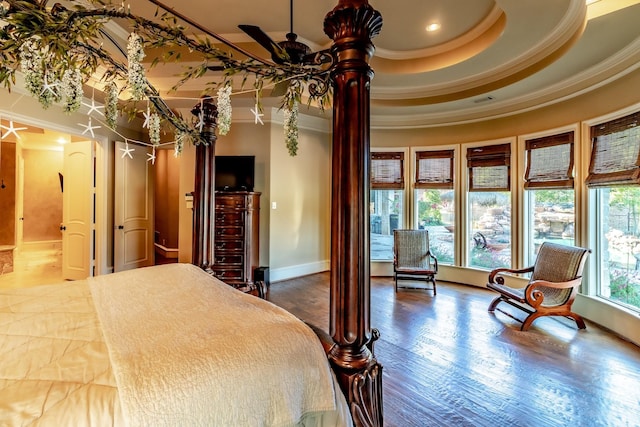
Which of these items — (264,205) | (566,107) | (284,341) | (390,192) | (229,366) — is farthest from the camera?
(390,192)

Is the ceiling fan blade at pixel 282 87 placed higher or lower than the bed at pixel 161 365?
higher

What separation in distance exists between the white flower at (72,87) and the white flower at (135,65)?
0.90ft

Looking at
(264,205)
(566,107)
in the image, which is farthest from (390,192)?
(566,107)

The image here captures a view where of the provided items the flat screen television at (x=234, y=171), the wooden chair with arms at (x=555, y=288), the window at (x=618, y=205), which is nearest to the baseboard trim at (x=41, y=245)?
the flat screen television at (x=234, y=171)

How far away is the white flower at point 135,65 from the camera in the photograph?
138 cm

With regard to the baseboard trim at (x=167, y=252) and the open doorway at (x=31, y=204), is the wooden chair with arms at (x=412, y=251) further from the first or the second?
the open doorway at (x=31, y=204)

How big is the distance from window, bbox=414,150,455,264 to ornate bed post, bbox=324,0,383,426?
14.3 ft

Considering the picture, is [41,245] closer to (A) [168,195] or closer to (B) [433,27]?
(A) [168,195]

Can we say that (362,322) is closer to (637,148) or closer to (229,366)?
(229,366)

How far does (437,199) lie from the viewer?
17.4 feet

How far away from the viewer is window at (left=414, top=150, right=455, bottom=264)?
5.18 metres

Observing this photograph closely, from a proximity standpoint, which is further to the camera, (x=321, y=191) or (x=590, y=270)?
(x=321, y=191)

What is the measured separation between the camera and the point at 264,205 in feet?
16.8

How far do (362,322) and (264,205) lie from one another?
4.07 metres
